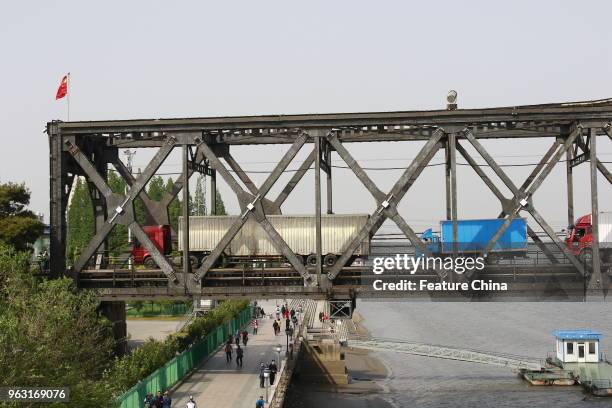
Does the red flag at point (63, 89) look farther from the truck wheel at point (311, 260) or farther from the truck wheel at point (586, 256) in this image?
the truck wheel at point (586, 256)

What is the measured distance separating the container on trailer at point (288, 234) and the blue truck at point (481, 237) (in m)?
3.92

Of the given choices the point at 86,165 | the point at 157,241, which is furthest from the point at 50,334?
the point at 157,241

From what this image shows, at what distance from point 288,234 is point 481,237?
949 centimetres

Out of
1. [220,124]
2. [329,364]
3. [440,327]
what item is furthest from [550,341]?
[220,124]

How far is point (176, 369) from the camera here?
1617 inches

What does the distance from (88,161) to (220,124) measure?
6694 millimetres

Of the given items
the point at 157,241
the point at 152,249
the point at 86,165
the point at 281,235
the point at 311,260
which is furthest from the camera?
the point at 157,241

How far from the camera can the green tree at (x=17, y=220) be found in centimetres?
4534

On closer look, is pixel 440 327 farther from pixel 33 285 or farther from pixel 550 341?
pixel 33 285

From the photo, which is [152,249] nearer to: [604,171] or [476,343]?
[604,171]

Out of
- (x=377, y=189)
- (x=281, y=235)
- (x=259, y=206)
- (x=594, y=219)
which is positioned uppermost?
(x=377, y=189)

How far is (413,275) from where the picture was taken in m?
32.9

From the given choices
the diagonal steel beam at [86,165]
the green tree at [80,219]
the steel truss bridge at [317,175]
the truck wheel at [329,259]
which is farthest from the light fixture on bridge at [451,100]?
the green tree at [80,219]

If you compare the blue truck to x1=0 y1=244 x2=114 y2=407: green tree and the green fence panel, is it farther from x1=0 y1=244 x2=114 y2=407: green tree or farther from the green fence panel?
x1=0 y1=244 x2=114 y2=407: green tree
